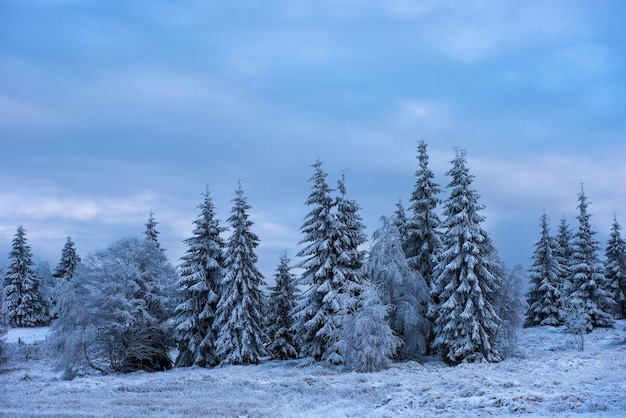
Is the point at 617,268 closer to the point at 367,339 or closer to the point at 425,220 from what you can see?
the point at 425,220

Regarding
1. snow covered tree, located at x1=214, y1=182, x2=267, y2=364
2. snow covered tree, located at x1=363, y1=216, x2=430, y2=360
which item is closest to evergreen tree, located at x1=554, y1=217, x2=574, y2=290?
snow covered tree, located at x1=363, y1=216, x2=430, y2=360

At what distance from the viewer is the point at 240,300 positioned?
1645 inches

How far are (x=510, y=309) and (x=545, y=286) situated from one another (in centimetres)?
2122

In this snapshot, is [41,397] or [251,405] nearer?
[251,405]

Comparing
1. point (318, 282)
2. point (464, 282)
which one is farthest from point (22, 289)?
point (464, 282)

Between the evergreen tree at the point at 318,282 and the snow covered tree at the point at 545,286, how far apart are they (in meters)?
29.9

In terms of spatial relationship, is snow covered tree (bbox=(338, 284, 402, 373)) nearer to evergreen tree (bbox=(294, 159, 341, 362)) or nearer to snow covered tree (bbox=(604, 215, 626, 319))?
evergreen tree (bbox=(294, 159, 341, 362))

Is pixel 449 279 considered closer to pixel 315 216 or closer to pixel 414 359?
pixel 414 359

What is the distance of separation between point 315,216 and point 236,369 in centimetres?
1294

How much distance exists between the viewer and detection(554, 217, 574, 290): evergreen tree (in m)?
58.4

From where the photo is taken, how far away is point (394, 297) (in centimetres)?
3834

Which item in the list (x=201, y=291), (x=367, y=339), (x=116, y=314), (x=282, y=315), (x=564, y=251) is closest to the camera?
(x=367, y=339)

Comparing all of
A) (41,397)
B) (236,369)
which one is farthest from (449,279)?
(41,397)

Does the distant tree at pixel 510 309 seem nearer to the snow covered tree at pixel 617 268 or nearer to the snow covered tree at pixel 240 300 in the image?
the snow covered tree at pixel 240 300
